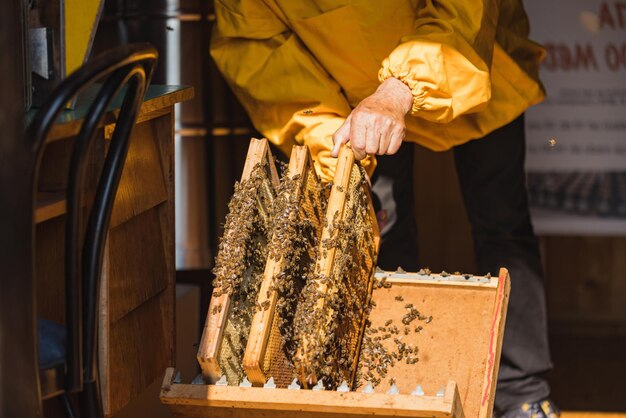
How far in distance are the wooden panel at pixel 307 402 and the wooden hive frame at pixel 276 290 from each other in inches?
2.1

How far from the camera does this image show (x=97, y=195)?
1.63 meters

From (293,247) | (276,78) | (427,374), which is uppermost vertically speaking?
(276,78)

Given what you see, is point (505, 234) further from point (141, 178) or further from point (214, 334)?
point (214, 334)

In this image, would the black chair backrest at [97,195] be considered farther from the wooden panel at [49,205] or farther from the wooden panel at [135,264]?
the wooden panel at [135,264]

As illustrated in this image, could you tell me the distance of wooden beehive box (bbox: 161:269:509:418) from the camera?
178 centimetres

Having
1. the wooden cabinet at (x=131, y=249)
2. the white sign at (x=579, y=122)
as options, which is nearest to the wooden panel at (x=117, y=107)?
the wooden cabinet at (x=131, y=249)

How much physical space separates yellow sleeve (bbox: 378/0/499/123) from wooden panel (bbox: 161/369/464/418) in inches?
29.7

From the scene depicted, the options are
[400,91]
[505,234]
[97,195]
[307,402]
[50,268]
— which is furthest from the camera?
[505,234]

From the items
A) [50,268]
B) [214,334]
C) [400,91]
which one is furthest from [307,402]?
[400,91]

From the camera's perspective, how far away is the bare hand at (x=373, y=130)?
2143 mm

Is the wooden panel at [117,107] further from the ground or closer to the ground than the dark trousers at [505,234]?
further from the ground

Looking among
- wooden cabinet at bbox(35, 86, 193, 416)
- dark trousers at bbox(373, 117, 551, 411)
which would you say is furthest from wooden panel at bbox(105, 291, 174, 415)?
dark trousers at bbox(373, 117, 551, 411)

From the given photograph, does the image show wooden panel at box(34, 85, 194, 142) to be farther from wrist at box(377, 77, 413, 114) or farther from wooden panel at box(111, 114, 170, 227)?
wrist at box(377, 77, 413, 114)

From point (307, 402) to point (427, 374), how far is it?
0.44 m
